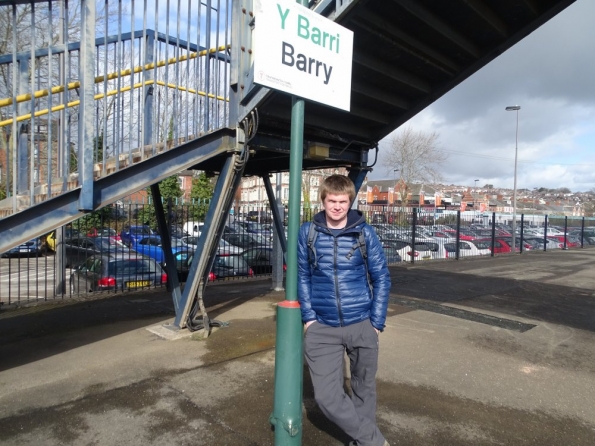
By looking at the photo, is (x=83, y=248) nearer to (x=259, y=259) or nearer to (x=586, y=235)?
(x=259, y=259)

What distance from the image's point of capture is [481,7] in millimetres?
4867

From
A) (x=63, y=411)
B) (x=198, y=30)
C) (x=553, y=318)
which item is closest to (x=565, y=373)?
(x=553, y=318)

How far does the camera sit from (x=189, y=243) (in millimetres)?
11312

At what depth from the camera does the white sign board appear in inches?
97.5

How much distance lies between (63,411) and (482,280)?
401 inches

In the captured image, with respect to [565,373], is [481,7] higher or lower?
higher

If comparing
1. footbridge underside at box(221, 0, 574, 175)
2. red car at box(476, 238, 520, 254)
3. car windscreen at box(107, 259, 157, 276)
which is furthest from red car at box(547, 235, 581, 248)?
car windscreen at box(107, 259, 157, 276)

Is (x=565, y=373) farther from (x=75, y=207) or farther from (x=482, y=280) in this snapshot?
(x=482, y=280)

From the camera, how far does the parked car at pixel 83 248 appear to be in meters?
8.74

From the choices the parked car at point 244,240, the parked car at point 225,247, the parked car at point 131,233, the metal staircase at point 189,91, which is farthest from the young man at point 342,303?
the parked car at point 244,240

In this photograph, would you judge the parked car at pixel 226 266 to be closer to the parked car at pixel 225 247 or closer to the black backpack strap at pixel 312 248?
the parked car at pixel 225 247

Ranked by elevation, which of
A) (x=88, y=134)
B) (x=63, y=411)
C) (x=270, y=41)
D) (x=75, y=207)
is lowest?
(x=63, y=411)

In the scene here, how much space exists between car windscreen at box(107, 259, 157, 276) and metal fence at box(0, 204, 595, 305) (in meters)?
0.16

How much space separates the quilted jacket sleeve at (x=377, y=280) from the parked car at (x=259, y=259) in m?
8.19
